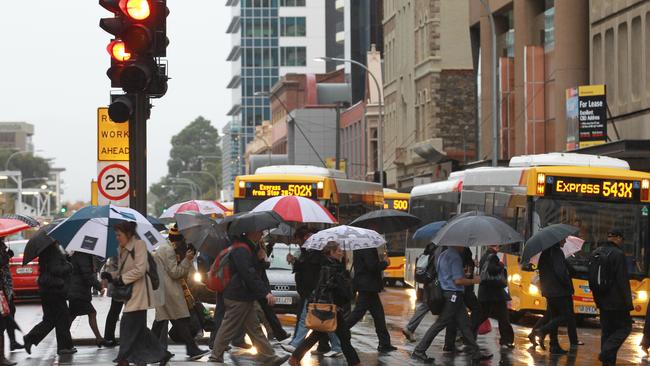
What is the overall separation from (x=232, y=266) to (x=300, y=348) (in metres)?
1.24

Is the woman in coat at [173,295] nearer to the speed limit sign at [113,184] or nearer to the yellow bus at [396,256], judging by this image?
the speed limit sign at [113,184]

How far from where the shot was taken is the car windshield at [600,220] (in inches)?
1015

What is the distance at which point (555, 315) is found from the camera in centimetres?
2028

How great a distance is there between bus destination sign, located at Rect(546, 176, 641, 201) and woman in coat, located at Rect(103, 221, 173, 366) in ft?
38.9

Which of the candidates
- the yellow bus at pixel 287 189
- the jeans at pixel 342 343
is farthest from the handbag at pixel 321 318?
the yellow bus at pixel 287 189

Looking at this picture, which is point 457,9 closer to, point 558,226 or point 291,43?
point 558,226

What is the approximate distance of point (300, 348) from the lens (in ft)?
55.9

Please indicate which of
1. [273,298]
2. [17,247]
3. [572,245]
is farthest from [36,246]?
[17,247]

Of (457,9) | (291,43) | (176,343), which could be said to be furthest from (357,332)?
(291,43)

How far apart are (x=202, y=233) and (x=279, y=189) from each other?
15329 millimetres

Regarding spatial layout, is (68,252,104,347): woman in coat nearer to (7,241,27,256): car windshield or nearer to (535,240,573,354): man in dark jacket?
(535,240,573,354): man in dark jacket

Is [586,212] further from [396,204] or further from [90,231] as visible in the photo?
[396,204]

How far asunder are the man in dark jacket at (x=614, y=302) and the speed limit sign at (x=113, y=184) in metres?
6.46

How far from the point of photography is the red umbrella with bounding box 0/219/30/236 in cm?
1795
